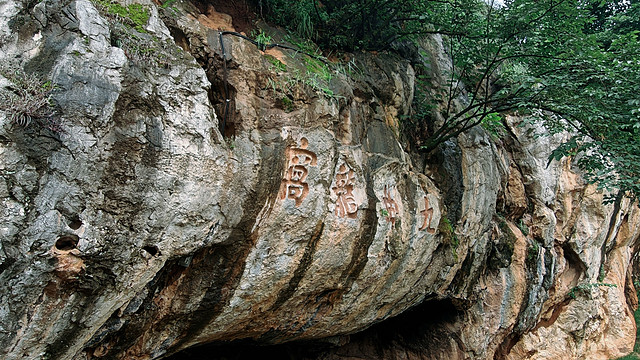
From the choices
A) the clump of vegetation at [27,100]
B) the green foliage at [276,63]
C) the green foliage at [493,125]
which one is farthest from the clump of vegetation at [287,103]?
the green foliage at [493,125]

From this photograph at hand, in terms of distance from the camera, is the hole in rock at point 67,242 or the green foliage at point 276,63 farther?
the green foliage at point 276,63

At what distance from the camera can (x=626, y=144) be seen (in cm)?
485

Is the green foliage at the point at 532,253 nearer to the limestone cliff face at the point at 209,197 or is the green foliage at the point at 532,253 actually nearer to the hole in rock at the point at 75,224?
the limestone cliff face at the point at 209,197

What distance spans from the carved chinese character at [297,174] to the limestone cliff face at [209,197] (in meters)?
0.01

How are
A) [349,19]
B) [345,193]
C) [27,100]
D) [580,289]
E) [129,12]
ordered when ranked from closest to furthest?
1. [27,100]
2. [129,12]
3. [345,193]
4. [349,19]
5. [580,289]

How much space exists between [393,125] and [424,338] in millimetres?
3598

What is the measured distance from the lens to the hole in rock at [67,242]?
264 centimetres

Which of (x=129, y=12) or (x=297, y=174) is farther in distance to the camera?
(x=297, y=174)

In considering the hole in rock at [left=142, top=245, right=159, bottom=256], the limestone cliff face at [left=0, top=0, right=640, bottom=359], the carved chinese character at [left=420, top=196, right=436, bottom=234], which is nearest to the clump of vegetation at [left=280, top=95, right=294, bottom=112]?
the limestone cliff face at [left=0, top=0, right=640, bottom=359]

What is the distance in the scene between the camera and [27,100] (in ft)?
8.04

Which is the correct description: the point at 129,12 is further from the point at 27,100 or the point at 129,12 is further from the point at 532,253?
the point at 532,253

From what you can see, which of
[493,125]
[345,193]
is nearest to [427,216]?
[345,193]

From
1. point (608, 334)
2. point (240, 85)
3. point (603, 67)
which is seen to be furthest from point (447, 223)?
point (608, 334)

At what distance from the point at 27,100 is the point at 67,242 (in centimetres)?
86
